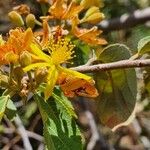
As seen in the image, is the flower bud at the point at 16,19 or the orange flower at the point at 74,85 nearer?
the orange flower at the point at 74,85

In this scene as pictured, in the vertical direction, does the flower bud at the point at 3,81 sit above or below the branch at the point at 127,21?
above

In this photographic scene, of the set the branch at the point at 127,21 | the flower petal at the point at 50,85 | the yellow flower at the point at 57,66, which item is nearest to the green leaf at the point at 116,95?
the yellow flower at the point at 57,66

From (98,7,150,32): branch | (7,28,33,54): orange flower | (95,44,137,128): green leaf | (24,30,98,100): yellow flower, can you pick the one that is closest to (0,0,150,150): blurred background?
(98,7,150,32): branch

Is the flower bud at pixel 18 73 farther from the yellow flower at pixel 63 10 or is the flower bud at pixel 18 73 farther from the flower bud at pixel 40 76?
the yellow flower at pixel 63 10

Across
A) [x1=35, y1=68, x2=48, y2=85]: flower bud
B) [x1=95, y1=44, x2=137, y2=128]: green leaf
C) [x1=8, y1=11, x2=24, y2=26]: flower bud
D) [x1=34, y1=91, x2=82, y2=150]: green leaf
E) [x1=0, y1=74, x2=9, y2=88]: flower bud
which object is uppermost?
[x1=8, y1=11, x2=24, y2=26]: flower bud

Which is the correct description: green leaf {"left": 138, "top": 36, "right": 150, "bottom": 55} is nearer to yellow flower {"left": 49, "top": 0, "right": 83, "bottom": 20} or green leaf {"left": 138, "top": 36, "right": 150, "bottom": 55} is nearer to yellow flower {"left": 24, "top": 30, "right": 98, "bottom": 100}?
yellow flower {"left": 24, "top": 30, "right": 98, "bottom": 100}

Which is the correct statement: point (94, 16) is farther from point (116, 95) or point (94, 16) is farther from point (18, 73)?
point (18, 73)
